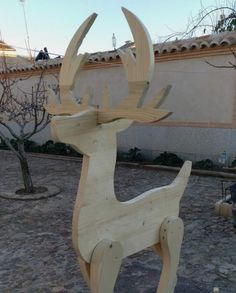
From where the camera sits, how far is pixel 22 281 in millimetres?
3334

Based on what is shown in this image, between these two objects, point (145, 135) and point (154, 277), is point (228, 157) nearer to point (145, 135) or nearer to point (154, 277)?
point (145, 135)

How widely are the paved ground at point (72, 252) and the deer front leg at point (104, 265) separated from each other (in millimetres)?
1075

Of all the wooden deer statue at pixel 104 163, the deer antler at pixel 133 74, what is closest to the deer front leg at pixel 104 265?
the wooden deer statue at pixel 104 163

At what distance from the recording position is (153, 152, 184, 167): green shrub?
28.3ft

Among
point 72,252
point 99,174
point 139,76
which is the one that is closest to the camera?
point 139,76

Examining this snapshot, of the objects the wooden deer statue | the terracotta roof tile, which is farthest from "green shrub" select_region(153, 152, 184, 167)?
the wooden deer statue

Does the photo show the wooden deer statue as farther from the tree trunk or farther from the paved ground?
the tree trunk

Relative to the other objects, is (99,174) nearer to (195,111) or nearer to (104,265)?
(104,265)

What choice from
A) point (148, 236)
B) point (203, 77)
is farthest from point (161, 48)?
point (148, 236)

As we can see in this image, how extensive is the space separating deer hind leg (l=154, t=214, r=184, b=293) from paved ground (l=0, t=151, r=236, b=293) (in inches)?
21.4

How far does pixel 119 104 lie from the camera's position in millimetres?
1920

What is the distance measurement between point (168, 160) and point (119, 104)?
6.95 meters

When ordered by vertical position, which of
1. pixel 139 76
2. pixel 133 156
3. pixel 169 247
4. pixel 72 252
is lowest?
pixel 133 156

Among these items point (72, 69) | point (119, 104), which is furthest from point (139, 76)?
point (72, 69)
